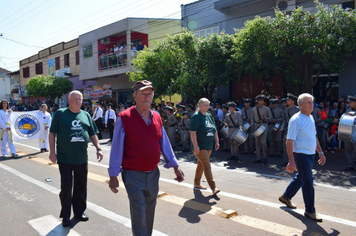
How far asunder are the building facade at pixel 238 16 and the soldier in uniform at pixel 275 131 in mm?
4441

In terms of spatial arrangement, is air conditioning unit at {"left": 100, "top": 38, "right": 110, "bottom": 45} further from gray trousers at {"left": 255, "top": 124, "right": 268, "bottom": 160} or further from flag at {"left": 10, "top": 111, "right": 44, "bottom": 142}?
gray trousers at {"left": 255, "top": 124, "right": 268, "bottom": 160}

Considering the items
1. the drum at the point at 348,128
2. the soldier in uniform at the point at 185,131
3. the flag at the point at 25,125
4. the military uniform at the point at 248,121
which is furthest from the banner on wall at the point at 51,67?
the drum at the point at 348,128

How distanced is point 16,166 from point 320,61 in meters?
10.7

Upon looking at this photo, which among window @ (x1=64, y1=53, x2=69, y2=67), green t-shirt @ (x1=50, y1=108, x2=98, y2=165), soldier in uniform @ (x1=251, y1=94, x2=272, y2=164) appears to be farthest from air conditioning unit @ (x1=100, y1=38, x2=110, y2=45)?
green t-shirt @ (x1=50, y1=108, x2=98, y2=165)

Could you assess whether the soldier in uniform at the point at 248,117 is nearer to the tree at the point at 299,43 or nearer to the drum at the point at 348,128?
the tree at the point at 299,43

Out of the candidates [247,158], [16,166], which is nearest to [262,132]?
[247,158]

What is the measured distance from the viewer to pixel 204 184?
269 inches

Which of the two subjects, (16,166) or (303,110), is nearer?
(303,110)

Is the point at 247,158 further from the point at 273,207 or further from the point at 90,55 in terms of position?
the point at 90,55

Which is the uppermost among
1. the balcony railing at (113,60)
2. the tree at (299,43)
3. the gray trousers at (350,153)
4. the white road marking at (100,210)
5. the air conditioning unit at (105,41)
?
the air conditioning unit at (105,41)

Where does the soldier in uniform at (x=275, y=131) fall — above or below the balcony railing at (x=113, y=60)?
below

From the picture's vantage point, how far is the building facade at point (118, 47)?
24.1 m

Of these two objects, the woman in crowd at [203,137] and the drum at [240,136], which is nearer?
the woman in crowd at [203,137]

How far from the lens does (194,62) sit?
47.5 ft
